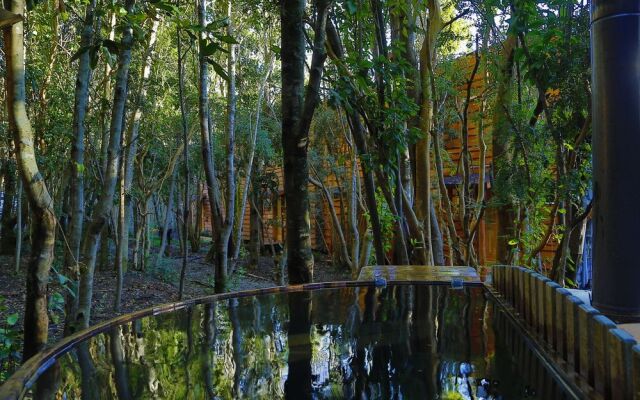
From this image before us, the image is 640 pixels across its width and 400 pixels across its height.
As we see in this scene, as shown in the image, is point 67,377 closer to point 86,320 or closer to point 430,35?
point 86,320

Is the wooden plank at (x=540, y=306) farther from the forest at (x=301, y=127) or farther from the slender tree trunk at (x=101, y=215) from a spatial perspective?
the slender tree trunk at (x=101, y=215)

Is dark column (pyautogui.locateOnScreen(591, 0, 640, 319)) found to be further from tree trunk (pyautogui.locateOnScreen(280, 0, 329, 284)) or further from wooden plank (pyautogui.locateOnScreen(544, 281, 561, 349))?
tree trunk (pyautogui.locateOnScreen(280, 0, 329, 284))

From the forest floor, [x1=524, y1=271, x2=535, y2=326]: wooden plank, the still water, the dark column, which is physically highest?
the dark column

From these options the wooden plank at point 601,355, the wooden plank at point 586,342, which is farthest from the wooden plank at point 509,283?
the wooden plank at point 601,355

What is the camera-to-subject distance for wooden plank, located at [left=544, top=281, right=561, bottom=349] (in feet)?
6.34

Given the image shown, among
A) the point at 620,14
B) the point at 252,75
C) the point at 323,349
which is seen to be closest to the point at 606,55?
the point at 620,14

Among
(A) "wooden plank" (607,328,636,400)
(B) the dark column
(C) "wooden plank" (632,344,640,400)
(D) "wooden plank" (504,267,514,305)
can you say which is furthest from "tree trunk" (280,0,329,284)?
(C) "wooden plank" (632,344,640,400)

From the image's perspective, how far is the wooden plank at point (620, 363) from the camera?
1.24 m

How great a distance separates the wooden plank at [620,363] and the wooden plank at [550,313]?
575 millimetres

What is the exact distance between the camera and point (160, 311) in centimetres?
261

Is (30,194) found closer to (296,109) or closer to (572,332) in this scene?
(296,109)

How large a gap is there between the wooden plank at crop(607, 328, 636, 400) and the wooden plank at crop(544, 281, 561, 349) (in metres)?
0.58

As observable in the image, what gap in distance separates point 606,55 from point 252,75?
11417 millimetres

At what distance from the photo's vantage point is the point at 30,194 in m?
3.46
